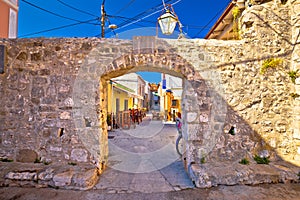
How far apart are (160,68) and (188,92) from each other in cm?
72

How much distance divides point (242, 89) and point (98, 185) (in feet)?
10.6

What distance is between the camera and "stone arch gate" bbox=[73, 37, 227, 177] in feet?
11.0

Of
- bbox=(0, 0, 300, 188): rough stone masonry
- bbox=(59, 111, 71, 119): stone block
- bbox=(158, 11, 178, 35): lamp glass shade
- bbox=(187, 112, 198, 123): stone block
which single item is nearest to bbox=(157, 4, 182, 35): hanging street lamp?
bbox=(158, 11, 178, 35): lamp glass shade

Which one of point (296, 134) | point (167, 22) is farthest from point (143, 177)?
point (167, 22)

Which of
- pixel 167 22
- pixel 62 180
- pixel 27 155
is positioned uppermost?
pixel 167 22

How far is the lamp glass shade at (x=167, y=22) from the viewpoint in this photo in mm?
3878

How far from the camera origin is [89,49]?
3354mm

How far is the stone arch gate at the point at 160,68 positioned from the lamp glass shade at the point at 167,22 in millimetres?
817

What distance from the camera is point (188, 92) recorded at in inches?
135

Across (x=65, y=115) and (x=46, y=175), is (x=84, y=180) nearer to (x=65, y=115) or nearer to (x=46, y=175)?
(x=46, y=175)

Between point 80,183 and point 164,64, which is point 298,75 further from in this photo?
point 80,183

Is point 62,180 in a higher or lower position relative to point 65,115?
lower

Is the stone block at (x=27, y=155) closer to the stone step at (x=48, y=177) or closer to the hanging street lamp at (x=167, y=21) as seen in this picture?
the stone step at (x=48, y=177)

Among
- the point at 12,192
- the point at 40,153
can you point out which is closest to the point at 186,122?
the point at 40,153
